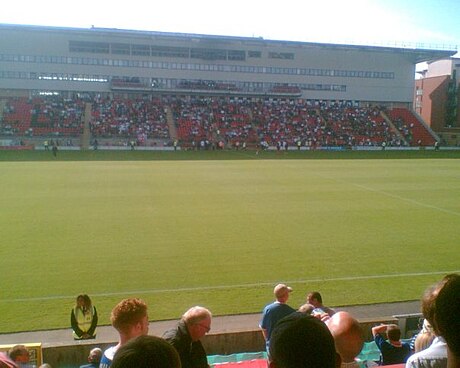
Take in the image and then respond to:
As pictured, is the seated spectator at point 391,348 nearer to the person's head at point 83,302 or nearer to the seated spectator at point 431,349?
the seated spectator at point 431,349

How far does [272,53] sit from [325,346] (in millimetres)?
62570

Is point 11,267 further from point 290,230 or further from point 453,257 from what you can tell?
point 453,257

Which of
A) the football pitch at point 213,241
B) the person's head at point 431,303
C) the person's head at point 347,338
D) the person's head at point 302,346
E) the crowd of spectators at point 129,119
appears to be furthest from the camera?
the crowd of spectators at point 129,119

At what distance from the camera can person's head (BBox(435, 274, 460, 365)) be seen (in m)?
2.13

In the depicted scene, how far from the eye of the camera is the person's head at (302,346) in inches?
77.7

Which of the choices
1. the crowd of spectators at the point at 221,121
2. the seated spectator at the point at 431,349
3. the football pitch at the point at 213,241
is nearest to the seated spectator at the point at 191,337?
the seated spectator at the point at 431,349

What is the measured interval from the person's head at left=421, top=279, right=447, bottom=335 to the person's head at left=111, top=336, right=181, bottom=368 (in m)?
1.25

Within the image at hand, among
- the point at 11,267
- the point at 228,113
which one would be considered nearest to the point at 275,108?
the point at 228,113

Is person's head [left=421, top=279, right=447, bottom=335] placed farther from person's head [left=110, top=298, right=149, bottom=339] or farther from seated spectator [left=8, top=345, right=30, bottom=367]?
seated spectator [left=8, top=345, right=30, bottom=367]

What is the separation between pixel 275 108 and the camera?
206 feet

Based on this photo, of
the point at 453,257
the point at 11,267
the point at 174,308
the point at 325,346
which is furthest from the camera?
the point at 453,257

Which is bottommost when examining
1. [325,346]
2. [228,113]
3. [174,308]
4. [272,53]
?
[174,308]

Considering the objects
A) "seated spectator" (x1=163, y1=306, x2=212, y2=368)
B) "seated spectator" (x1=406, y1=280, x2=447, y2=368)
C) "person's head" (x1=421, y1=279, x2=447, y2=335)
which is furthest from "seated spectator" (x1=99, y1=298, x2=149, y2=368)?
"person's head" (x1=421, y1=279, x2=447, y2=335)

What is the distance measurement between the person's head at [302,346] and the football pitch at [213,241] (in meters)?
7.38
